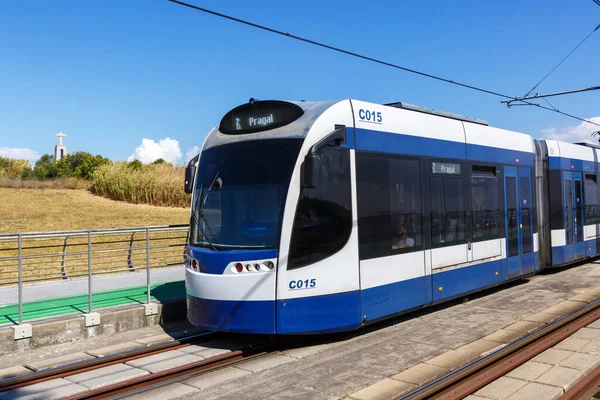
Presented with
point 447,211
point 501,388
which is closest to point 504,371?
point 501,388

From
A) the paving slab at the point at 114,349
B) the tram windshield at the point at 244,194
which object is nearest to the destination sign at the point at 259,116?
the tram windshield at the point at 244,194

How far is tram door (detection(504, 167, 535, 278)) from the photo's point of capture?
11.8 metres

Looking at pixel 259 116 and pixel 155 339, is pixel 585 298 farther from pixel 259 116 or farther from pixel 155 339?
pixel 155 339

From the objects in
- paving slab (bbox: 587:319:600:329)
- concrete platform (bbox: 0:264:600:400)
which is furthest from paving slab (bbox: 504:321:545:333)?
paving slab (bbox: 587:319:600:329)

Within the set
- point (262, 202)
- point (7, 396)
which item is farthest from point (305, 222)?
point (7, 396)

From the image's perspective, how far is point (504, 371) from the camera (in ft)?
21.2

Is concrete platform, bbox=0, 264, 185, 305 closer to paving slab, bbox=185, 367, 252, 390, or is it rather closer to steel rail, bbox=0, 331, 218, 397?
steel rail, bbox=0, 331, 218, 397

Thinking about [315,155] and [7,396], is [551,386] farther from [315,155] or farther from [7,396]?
[7,396]

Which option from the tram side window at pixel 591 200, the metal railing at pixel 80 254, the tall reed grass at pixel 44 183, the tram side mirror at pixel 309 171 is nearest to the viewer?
the tram side mirror at pixel 309 171

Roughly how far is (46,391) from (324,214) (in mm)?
4029

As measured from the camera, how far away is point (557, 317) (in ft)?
30.6

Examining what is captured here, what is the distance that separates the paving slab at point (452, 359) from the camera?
677cm

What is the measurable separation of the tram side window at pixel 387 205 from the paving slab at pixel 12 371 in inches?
188

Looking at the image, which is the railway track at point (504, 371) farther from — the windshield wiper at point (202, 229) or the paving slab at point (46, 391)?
the paving slab at point (46, 391)
